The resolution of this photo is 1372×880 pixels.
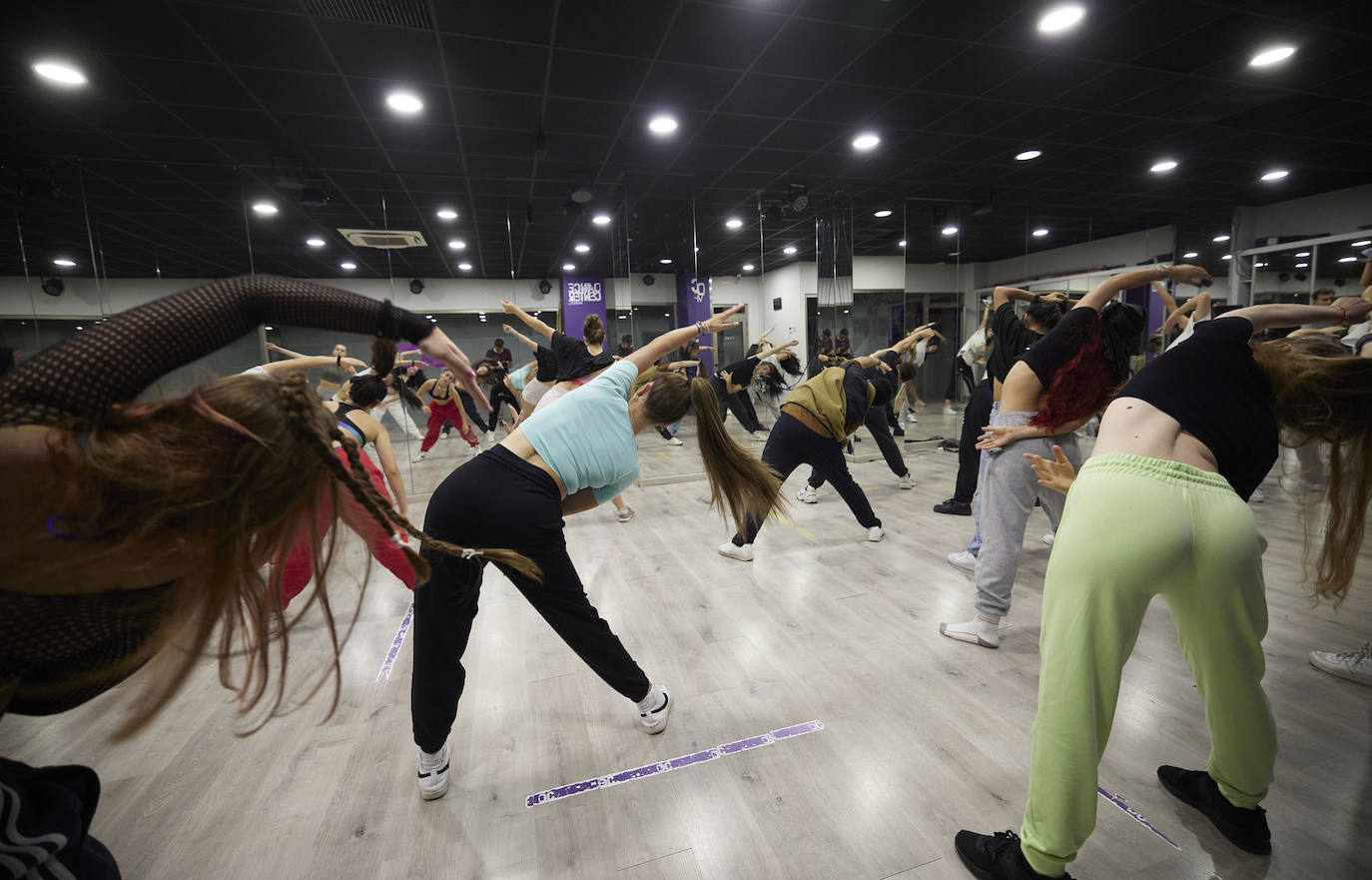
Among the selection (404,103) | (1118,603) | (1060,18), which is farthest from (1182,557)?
(404,103)

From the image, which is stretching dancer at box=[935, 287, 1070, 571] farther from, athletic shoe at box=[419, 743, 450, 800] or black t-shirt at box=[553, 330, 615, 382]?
black t-shirt at box=[553, 330, 615, 382]

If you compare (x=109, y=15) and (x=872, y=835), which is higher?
(x=109, y=15)

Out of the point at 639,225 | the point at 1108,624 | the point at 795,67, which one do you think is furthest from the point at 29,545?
the point at 639,225

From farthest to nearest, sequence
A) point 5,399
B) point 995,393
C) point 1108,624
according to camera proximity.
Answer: point 995,393
point 1108,624
point 5,399

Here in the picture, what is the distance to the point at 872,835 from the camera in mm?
→ 1560

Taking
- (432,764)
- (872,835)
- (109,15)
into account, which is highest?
(109,15)

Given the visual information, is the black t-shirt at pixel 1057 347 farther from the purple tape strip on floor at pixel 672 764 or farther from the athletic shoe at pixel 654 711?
the athletic shoe at pixel 654 711

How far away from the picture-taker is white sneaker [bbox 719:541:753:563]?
370 cm

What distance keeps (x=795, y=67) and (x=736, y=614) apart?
376cm

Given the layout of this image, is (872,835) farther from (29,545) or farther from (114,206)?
(114,206)

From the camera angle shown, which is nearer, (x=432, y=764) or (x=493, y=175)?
(x=432, y=764)

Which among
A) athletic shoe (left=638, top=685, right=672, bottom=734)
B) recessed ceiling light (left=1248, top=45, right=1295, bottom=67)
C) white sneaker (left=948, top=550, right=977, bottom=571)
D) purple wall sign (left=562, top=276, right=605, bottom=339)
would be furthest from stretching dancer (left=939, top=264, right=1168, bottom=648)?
purple wall sign (left=562, top=276, right=605, bottom=339)

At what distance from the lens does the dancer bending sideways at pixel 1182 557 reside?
1.15 meters

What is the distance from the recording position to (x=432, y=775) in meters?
1.75
